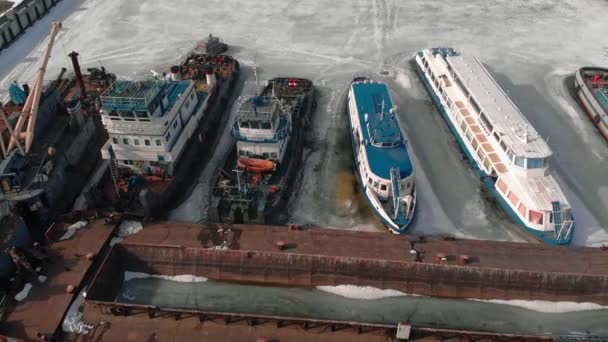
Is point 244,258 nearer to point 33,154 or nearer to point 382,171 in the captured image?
point 382,171

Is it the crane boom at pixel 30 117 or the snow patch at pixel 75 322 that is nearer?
the snow patch at pixel 75 322

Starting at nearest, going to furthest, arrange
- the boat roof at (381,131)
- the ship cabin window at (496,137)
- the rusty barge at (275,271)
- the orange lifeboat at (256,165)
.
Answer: the rusty barge at (275,271), the boat roof at (381,131), the orange lifeboat at (256,165), the ship cabin window at (496,137)

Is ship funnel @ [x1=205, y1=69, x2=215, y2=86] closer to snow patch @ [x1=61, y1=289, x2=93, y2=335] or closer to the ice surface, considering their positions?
the ice surface

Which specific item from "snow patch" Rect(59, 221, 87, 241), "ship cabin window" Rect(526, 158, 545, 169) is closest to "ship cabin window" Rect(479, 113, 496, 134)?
"ship cabin window" Rect(526, 158, 545, 169)

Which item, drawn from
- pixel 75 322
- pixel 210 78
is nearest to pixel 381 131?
pixel 210 78

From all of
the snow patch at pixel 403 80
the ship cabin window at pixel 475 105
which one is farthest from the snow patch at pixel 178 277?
the snow patch at pixel 403 80

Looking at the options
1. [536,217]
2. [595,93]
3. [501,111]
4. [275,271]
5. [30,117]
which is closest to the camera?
[275,271]

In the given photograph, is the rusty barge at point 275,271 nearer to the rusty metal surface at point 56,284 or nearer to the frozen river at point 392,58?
the rusty metal surface at point 56,284

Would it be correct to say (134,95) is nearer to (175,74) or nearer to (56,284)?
(56,284)

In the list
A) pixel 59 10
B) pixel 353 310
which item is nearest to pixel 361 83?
pixel 353 310
